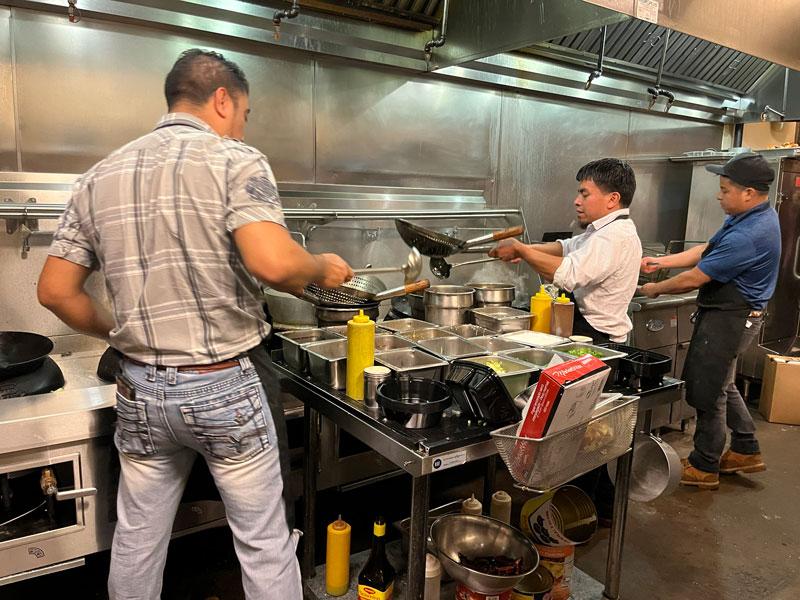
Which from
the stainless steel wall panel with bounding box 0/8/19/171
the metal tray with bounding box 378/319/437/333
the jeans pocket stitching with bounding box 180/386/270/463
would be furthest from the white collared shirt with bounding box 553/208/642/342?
the stainless steel wall panel with bounding box 0/8/19/171

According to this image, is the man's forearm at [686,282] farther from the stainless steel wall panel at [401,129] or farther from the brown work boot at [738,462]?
the stainless steel wall panel at [401,129]

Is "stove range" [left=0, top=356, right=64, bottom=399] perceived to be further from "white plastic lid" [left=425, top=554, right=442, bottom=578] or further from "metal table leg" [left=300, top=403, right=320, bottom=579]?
"white plastic lid" [left=425, top=554, right=442, bottom=578]

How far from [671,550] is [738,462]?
938 millimetres

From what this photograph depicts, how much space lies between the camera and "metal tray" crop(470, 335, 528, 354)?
196cm

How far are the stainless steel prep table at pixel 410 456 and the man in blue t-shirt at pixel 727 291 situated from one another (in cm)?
108

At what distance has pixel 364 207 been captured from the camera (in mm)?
2865

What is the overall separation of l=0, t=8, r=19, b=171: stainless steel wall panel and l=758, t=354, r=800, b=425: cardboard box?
4217mm

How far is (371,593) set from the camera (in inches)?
70.0

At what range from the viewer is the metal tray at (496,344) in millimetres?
1961

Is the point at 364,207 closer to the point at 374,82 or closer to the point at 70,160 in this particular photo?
the point at 374,82

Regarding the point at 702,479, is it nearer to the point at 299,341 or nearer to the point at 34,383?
the point at 299,341

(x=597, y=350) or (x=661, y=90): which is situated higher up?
(x=661, y=90)

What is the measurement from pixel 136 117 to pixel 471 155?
1760mm

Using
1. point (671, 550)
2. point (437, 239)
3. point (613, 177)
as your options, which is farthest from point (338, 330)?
point (671, 550)
